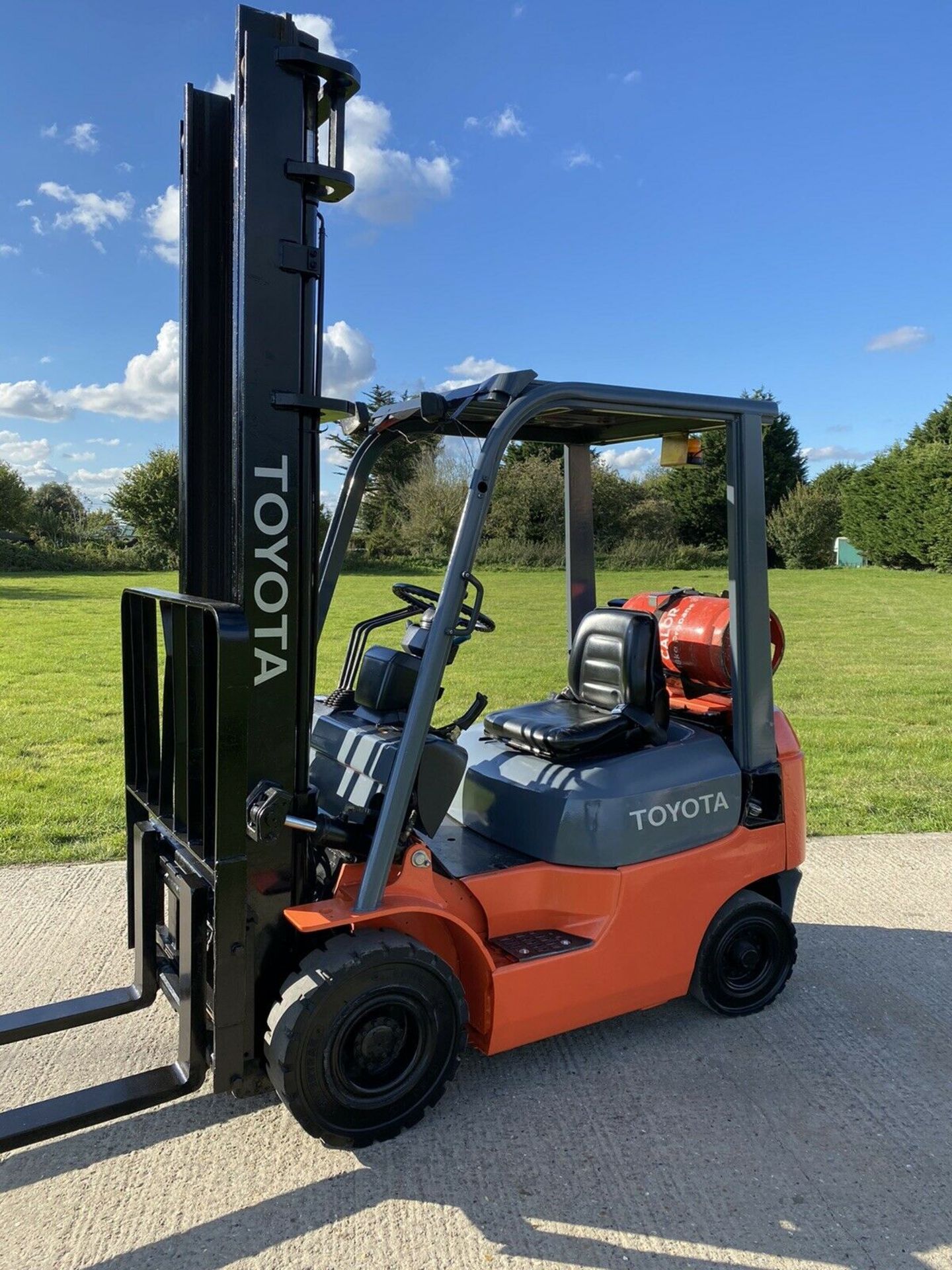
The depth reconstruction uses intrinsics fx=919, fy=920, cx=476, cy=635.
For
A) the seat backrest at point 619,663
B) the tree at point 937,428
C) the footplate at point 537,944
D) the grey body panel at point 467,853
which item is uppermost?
the tree at point 937,428

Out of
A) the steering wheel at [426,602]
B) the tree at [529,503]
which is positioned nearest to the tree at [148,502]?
the tree at [529,503]

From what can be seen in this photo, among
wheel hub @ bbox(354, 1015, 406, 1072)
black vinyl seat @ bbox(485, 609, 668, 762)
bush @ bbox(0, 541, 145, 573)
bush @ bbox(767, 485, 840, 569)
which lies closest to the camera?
wheel hub @ bbox(354, 1015, 406, 1072)

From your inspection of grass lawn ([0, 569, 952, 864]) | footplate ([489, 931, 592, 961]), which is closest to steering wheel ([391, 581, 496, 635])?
footplate ([489, 931, 592, 961])

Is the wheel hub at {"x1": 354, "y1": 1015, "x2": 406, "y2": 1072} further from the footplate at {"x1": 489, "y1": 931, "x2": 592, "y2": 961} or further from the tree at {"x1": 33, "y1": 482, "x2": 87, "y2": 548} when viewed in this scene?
the tree at {"x1": 33, "y1": 482, "x2": 87, "y2": 548}

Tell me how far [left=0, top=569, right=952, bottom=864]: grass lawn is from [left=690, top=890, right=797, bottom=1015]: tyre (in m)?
1.81

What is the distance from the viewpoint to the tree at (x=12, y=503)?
107 feet

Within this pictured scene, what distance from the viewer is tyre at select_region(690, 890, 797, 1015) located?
3.65 meters

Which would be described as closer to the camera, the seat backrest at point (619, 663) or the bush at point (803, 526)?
the seat backrest at point (619, 663)

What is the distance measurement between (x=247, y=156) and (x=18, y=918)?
12.2 ft

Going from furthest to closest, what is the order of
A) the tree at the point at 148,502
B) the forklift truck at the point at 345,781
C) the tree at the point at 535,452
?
the tree at the point at 148,502 < the tree at the point at 535,452 < the forklift truck at the point at 345,781

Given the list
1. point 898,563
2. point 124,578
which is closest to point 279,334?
point 124,578

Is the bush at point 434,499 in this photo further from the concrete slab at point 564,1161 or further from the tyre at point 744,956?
the concrete slab at point 564,1161

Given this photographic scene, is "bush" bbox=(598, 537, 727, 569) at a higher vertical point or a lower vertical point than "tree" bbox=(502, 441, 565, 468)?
lower

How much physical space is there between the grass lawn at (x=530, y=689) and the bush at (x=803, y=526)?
6.22 metres
